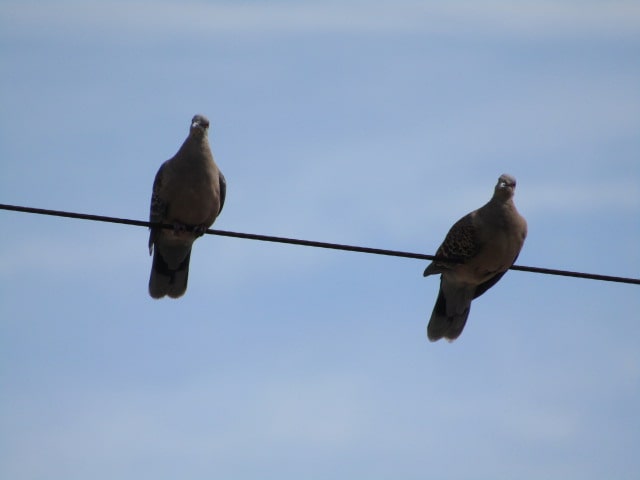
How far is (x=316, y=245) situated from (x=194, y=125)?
2.99m

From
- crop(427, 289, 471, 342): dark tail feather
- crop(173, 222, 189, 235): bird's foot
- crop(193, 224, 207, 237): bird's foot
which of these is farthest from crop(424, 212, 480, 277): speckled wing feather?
crop(173, 222, 189, 235): bird's foot

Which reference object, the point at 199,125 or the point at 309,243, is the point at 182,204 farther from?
the point at 309,243

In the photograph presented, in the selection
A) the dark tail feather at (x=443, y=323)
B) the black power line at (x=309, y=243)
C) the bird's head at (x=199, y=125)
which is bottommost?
the black power line at (x=309, y=243)

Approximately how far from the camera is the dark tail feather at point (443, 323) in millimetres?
10211

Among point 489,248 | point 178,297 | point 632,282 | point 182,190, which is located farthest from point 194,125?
point 632,282

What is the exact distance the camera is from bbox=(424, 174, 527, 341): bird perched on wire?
9.52m

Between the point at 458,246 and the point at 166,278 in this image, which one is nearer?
the point at 458,246

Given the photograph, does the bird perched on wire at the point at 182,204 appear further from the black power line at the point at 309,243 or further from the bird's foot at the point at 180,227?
the black power line at the point at 309,243

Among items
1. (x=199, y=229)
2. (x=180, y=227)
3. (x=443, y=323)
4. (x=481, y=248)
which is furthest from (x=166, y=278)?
(x=481, y=248)

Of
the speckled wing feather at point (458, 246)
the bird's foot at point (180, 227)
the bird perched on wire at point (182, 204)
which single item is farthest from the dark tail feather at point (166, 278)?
the speckled wing feather at point (458, 246)

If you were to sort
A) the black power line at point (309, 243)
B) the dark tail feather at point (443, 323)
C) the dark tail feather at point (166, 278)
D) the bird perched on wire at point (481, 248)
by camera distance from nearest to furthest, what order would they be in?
the black power line at point (309, 243) < the bird perched on wire at point (481, 248) < the dark tail feather at point (166, 278) < the dark tail feather at point (443, 323)

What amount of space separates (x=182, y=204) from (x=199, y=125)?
0.63 m

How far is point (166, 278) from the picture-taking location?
10094 mm

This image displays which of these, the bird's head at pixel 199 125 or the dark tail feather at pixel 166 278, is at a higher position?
the bird's head at pixel 199 125
